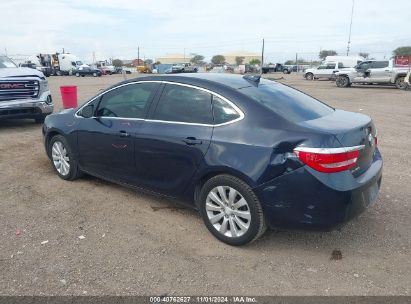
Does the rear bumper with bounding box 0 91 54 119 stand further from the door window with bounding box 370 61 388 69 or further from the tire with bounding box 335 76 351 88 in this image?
the tire with bounding box 335 76 351 88

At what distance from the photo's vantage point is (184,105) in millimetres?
4043

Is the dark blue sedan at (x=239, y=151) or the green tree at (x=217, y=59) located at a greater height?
the green tree at (x=217, y=59)

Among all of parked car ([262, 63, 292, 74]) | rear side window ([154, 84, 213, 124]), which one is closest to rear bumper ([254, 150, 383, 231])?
rear side window ([154, 84, 213, 124])

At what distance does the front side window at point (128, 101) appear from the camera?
439 centimetres

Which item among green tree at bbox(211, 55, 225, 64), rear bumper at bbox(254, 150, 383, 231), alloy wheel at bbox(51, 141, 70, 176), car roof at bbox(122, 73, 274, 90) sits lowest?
alloy wheel at bbox(51, 141, 70, 176)

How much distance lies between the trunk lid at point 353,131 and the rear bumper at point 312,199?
20 cm

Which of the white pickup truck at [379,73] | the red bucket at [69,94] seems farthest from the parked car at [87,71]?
the red bucket at [69,94]

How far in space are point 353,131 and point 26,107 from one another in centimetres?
810

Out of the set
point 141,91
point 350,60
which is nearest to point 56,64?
point 350,60

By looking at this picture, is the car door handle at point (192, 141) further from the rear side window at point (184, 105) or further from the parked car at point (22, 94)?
the parked car at point (22, 94)

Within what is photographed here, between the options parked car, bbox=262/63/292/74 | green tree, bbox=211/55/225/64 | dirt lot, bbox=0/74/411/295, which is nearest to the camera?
dirt lot, bbox=0/74/411/295

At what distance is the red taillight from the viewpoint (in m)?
3.16

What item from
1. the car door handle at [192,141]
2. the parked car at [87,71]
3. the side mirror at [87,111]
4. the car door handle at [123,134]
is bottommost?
the parked car at [87,71]

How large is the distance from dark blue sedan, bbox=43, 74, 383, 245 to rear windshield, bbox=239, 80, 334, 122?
0.06ft
